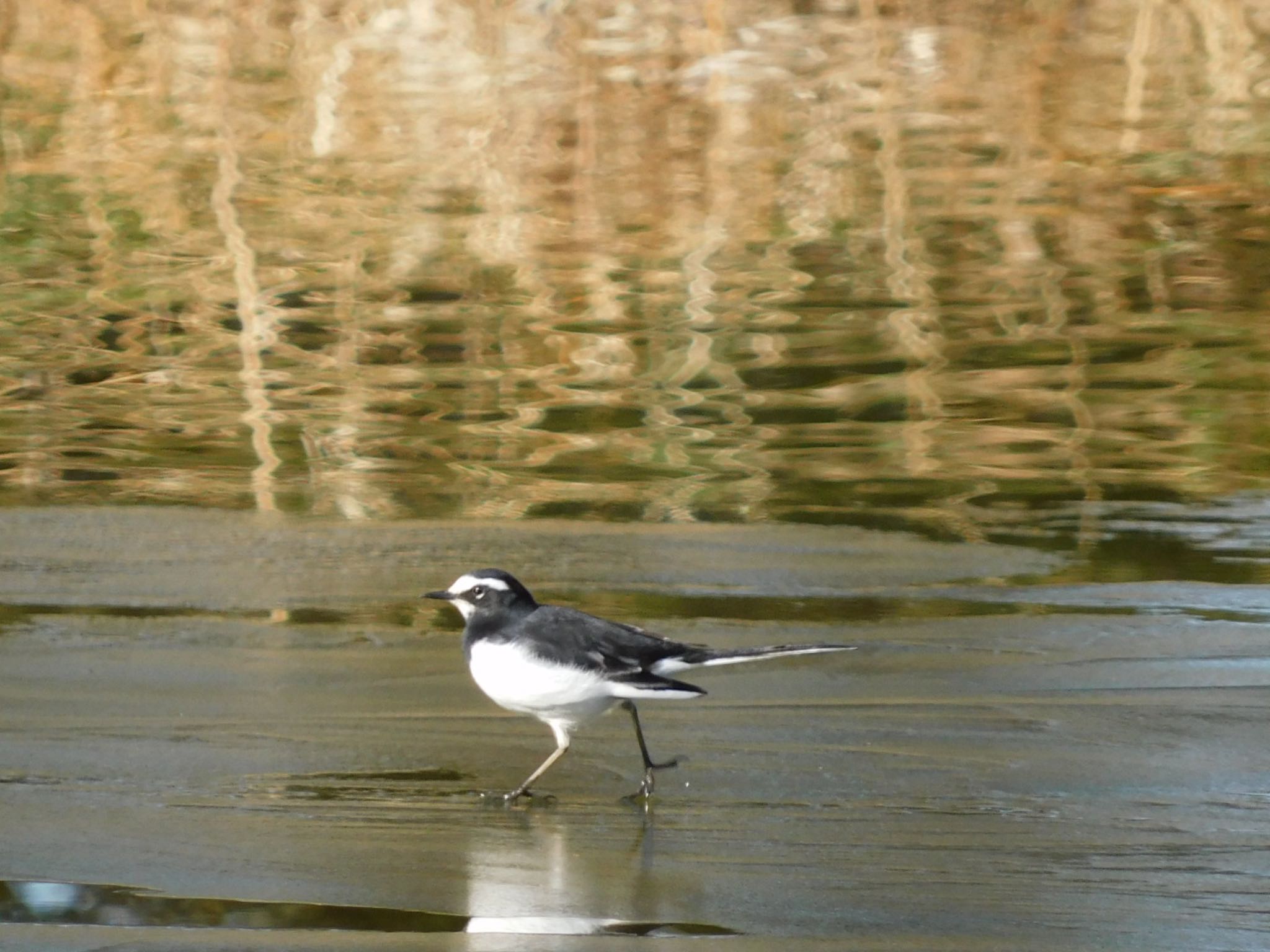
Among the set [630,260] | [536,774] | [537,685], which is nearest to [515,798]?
[536,774]

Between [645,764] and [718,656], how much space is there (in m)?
0.40

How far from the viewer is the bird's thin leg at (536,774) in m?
5.24

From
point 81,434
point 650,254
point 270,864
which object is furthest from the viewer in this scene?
point 650,254

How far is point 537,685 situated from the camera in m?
5.15

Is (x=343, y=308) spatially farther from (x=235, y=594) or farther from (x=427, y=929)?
(x=427, y=929)

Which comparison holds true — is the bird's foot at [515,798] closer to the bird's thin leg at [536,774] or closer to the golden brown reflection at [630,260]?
the bird's thin leg at [536,774]

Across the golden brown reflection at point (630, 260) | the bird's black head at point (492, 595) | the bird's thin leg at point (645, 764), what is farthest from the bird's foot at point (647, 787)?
the golden brown reflection at point (630, 260)

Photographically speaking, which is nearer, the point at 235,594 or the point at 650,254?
the point at 235,594

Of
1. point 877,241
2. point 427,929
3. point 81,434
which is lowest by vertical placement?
point 427,929

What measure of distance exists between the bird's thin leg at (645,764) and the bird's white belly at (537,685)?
0.39 ft

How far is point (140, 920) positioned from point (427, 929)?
633 millimetres

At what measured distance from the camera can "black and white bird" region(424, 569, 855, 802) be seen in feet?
16.7

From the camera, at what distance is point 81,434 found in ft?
28.7

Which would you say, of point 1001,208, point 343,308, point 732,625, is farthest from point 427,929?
point 1001,208
